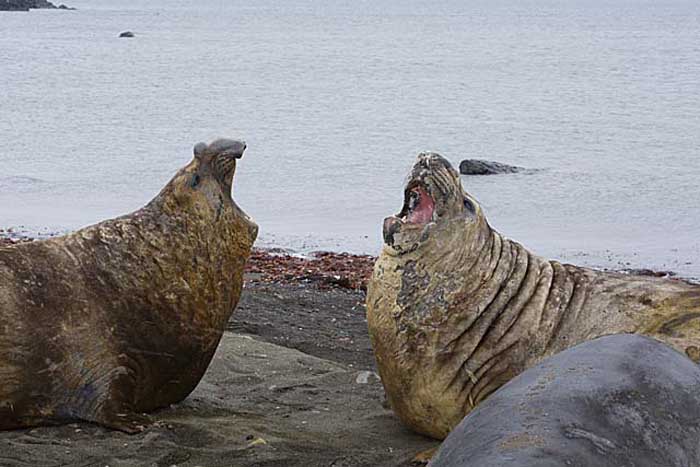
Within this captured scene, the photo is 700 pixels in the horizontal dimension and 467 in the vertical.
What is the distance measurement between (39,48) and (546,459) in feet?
201

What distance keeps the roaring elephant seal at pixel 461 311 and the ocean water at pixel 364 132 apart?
7.86 m

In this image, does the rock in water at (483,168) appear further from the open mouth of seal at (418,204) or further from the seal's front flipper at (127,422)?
the seal's front flipper at (127,422)

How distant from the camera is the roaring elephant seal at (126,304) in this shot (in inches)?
221

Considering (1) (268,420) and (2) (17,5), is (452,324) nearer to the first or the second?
(1) (268,420)

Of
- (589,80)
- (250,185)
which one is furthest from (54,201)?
(589,80)

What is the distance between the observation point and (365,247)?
14344 mm

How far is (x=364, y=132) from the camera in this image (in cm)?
2928

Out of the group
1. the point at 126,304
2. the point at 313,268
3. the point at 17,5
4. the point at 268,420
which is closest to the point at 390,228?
the point at 268,420

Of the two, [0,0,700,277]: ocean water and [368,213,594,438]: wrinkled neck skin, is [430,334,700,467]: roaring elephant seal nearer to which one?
[368,213,594,438]: wrinkled neck skin

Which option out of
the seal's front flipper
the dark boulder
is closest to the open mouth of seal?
the seal's front flipper

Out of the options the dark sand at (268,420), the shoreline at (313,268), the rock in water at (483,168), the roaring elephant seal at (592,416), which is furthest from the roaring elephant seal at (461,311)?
the rock in water at (483,168)

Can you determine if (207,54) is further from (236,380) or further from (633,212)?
(236,380)

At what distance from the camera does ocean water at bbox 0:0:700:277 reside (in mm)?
16922

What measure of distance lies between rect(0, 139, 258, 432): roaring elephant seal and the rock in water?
15549 mm
